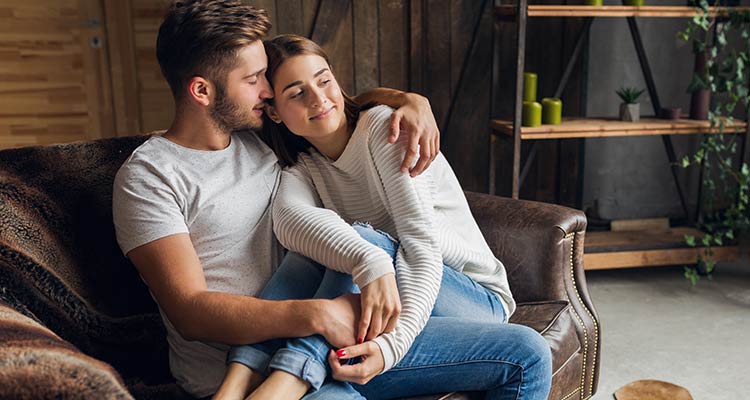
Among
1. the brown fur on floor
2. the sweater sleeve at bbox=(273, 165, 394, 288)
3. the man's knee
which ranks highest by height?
the sweater sleeve at bbox=(273, 165, 394, 288)

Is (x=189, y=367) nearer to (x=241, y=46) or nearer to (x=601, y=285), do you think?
(x=241, y=46)

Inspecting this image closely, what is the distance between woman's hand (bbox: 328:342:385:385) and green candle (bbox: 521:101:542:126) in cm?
178

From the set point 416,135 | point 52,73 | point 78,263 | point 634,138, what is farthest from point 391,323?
point 52,73

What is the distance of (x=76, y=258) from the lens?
142 centimetres

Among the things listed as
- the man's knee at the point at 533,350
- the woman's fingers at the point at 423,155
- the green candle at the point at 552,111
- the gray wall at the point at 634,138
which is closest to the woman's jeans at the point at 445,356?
the man's knee at the point at 533,350

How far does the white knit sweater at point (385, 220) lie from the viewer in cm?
133

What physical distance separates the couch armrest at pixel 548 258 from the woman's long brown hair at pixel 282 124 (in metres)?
0.52

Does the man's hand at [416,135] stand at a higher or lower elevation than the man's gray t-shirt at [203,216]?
higher

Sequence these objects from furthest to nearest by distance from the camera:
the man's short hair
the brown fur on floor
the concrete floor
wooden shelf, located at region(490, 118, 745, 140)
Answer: wooden shelf, located at region(490, 118, 745, 140) < the concrete floor < the brown fur on floor < the man's short hair

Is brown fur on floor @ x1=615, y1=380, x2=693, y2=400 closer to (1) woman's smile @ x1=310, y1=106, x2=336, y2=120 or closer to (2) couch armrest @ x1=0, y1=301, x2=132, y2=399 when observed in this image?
(1) woman's smile @ x1=310, y1=106, x2=336, y2=120

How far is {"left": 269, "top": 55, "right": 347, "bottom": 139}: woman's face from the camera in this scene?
4.90ft

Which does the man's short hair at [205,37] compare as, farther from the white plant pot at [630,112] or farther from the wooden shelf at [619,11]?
the white plant pot at [630,112]

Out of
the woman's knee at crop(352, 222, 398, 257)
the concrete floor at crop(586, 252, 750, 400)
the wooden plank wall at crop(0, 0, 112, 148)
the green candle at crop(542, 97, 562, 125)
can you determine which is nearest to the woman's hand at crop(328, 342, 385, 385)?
the woman's knee at crop(352, 222, 398, 257)

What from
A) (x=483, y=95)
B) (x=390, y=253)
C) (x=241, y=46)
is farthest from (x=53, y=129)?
(x=390, y=253)
